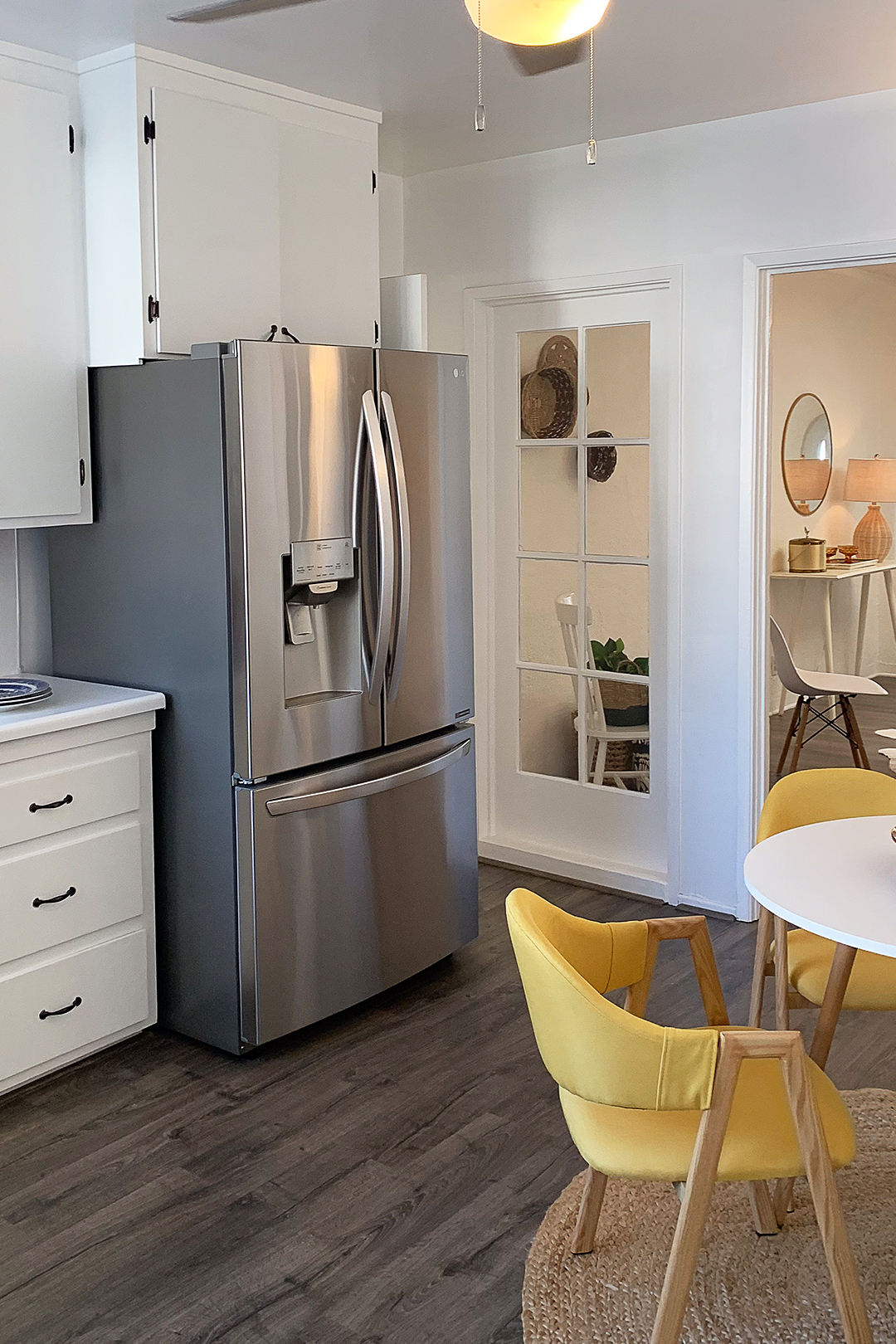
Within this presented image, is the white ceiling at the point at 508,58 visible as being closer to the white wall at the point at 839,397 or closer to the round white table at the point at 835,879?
the round white table at the point at 835,879

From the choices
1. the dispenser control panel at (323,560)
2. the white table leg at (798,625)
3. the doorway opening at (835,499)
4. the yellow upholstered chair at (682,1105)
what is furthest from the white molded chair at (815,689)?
the yellow upholstered chair at (682,1105)

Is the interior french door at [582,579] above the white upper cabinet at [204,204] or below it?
below

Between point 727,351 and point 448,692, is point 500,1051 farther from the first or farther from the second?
point 727,351

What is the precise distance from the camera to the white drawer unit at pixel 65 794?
2.77 m

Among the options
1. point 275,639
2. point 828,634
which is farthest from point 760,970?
point 828,634

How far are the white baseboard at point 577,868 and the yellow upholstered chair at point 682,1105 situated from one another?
211 centimetres

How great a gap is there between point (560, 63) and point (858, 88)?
5.67 ft

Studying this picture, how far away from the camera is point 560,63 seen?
196cm

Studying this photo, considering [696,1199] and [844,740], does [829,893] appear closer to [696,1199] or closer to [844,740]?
[696,1199]

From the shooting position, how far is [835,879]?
212 centimetres

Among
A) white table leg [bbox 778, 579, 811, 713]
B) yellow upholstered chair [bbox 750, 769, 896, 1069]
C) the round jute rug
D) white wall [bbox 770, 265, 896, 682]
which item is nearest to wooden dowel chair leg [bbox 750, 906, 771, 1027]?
yellow upholstered chair [bbox 750, 769, 896, 1069]

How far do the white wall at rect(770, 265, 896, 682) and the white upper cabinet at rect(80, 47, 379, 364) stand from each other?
3614 mm

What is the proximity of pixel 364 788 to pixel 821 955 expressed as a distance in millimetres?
1199

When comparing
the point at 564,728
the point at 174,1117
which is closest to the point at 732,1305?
the point at 174,1117
